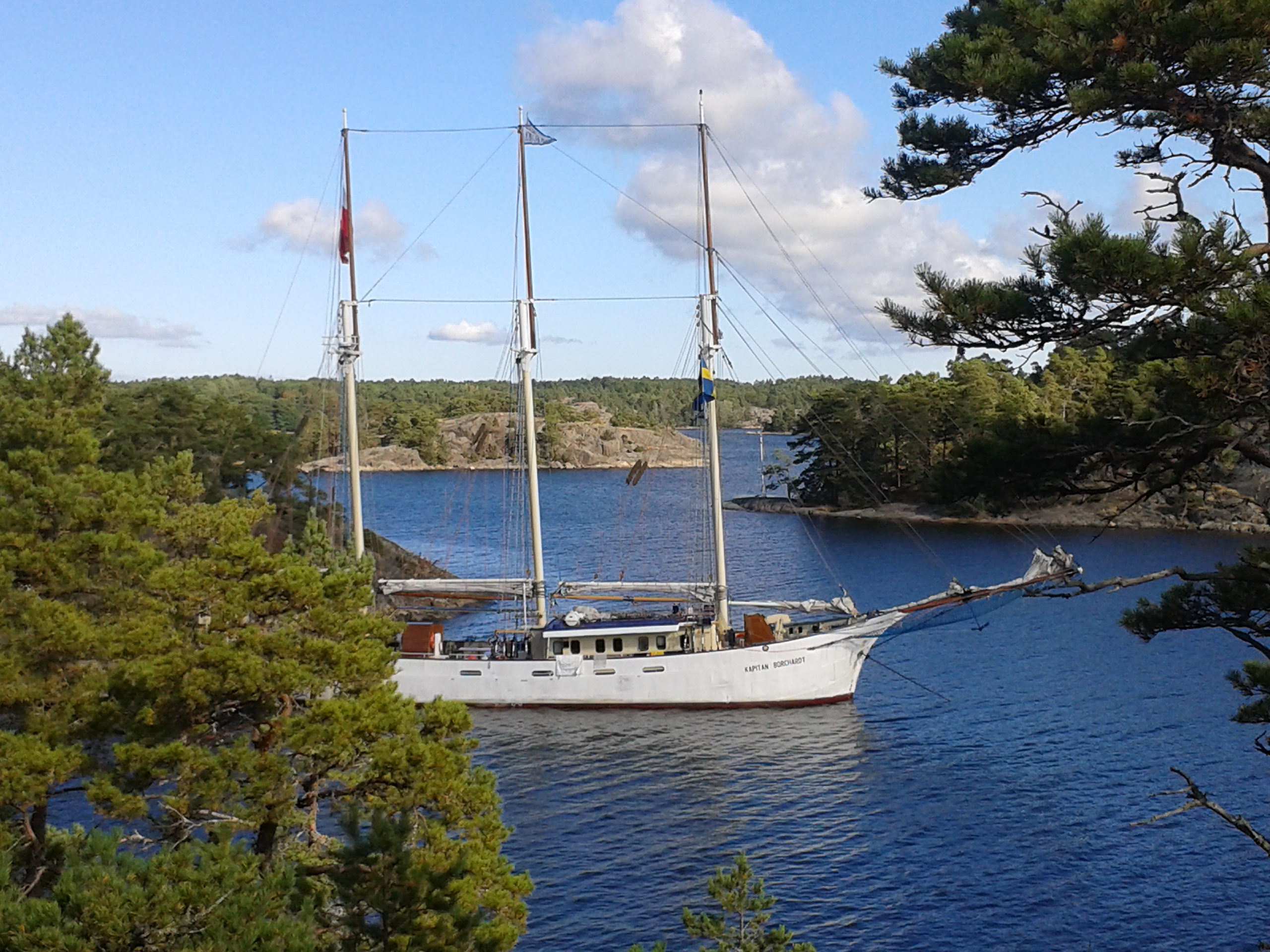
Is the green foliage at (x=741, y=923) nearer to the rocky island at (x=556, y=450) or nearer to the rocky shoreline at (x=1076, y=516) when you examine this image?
the rocky shoreline at (x=1076, y=516)

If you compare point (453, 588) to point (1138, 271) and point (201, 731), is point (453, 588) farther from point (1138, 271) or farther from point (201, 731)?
point (1138, 271)

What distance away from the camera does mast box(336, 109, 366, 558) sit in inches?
1718

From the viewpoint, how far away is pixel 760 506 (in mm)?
106250

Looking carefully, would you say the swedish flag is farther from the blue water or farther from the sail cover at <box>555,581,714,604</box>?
the blue water

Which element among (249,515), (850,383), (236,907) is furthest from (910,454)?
(236,907)

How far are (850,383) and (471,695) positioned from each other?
64727 mm

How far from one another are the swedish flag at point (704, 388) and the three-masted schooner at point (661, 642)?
52 mm

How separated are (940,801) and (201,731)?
21.2 meters

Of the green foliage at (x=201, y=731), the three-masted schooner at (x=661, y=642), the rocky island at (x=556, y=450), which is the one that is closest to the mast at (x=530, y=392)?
the three-masted schooner at (x=661, y=642)

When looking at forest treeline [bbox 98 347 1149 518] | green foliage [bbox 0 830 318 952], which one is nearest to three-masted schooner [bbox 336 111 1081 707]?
forest treeline [bbox 98 347 1149 518]

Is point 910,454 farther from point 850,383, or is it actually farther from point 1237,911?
point 1237,911

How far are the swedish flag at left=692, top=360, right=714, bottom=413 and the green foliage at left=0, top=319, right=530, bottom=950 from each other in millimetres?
Result: 23278

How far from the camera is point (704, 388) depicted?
42.2 m

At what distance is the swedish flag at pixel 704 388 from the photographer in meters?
42.3
